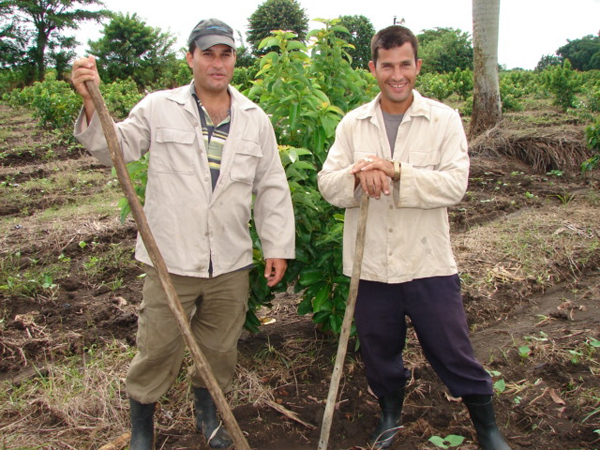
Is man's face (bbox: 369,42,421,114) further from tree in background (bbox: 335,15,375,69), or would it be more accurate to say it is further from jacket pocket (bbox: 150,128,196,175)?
tree in background (bbox: 335,15,375,69)

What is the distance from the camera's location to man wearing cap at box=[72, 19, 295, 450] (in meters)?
2.39

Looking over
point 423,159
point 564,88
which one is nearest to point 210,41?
point 423,159

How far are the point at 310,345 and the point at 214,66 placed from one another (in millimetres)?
1903

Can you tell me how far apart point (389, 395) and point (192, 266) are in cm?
115

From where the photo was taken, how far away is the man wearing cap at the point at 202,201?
2.39 metres

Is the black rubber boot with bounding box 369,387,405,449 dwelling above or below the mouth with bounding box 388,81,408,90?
below

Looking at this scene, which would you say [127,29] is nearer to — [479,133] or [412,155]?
[479,133]

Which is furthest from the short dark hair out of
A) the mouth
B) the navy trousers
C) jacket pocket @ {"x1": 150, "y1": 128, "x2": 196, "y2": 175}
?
the navy trousers

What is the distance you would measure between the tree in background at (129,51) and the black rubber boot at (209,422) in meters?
35.8

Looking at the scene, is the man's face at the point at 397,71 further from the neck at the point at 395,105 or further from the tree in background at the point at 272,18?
the tree in background at the point at 272,18

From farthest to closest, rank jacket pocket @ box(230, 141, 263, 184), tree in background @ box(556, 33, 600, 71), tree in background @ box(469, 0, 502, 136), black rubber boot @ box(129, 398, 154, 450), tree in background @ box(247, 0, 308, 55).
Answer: tree in background @ box(556, 33, 600, 71), tree in background @ box(247, 0, 308, 55), tree in background @ box(469, 0, 502, 136), black rubber boot @ box(129, 398, 154, 450), jacket pocket @ box(230, 141, 263, 184)

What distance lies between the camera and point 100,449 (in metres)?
2.71

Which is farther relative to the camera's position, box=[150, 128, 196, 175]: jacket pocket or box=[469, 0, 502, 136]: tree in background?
box=[469, 0, 502, 136]: tree in background

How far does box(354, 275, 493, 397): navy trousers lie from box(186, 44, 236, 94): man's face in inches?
42.1
